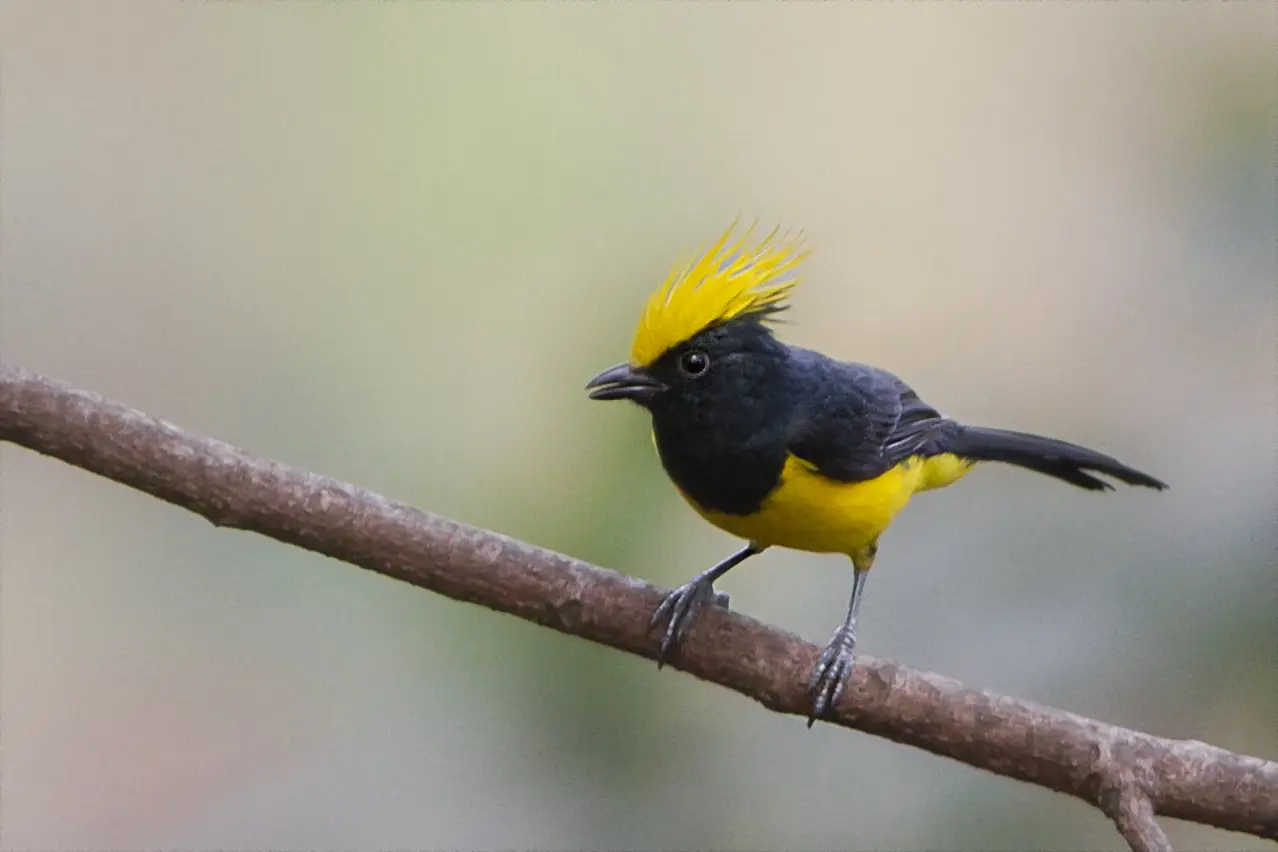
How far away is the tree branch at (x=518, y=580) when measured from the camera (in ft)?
4.09

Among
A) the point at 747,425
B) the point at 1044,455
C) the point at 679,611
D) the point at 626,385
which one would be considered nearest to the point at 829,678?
the point at 679,611

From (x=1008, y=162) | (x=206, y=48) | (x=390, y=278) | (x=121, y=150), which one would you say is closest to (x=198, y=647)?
(x=390, y=278)

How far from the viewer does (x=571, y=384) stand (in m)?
2.02

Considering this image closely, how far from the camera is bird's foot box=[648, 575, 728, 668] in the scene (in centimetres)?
133

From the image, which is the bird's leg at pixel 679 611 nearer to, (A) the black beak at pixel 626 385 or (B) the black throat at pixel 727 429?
(B) the black throat at pixel 727 429

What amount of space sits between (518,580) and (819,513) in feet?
1.36

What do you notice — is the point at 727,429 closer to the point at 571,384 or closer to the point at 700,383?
the point at 700,383

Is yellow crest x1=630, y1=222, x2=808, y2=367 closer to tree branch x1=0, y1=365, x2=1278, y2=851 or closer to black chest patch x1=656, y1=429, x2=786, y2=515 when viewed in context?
black chest patch x1=656, y1=429, x2=786, y2=515

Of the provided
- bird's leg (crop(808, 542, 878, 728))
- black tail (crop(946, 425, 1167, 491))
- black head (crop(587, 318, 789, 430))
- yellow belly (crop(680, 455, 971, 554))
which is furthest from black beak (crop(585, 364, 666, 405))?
black tail (crop(946, 425, 1167, 491))

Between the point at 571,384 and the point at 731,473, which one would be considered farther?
the point at 571,384

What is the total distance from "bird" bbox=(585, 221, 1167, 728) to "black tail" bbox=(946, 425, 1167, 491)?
0.27 metres

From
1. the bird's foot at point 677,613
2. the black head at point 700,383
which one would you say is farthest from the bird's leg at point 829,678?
the black head at point 700,383

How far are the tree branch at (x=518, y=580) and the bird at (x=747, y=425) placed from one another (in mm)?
44

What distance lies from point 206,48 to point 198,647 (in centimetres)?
115
